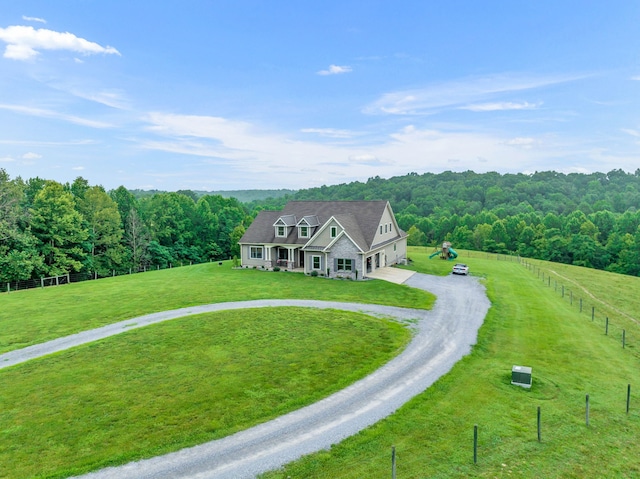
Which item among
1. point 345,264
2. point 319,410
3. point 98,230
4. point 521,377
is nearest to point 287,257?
point 345,264

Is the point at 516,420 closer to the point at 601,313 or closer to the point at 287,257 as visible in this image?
the point at 601,313

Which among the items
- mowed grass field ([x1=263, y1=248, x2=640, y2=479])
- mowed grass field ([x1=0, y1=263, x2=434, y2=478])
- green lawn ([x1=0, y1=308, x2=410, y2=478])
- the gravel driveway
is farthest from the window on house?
mowed grass field ([x1=263, y1=248, x2=640, y2=479])

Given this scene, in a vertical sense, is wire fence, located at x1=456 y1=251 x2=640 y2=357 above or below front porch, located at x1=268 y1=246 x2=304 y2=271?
below

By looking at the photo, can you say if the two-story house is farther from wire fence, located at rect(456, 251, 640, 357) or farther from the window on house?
wire fence, located at rect(456, 251, 640, 357)

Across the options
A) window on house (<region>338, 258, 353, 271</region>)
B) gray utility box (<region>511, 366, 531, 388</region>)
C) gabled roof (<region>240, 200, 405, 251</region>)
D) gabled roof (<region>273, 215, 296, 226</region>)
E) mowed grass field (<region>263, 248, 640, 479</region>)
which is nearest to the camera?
mowed grass field (<region>263, 248, 640, 479</region>)

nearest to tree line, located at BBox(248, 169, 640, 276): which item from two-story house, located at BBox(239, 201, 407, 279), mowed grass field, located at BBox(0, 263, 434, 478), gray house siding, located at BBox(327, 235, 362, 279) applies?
two-story house, located at BBox(239, 201, 407, 279)

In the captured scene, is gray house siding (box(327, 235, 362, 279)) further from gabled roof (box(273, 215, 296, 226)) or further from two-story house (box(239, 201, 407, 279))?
gabled roof (box(273, 215, 296, 226))

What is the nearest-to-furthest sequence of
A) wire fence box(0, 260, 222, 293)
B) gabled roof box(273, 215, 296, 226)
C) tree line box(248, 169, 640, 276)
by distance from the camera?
wire fence box(0, 260, 222, 293), gabled roof box(273, 215, 296, 226), tree line box(248, 169, 640, 276)

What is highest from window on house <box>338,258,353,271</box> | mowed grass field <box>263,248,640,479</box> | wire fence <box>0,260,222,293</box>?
window on house <box>338,258,353,271</box>

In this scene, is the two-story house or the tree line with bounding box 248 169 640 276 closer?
the two-story house
